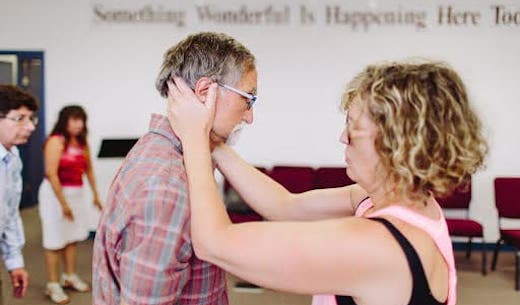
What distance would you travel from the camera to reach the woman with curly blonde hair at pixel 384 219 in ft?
3.03

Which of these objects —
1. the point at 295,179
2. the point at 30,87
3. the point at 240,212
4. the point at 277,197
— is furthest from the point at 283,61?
the point at 277,197

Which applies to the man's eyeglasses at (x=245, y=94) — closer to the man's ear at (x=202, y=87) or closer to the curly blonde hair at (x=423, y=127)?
the man's ear at (x=202, y=87)

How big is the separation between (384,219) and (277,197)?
544 mm

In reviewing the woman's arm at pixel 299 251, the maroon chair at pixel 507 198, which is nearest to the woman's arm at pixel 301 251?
the woman's arm at pixel 299 251

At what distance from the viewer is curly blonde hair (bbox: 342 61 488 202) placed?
931 millimetres

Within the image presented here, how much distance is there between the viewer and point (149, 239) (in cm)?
98

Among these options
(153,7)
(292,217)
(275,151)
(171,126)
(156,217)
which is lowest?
(275,151)

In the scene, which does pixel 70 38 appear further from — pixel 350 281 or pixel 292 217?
pixel 350 281

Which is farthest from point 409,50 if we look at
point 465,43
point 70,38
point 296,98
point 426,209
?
point 426,209

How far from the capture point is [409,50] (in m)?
5.42

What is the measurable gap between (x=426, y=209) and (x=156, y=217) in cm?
56

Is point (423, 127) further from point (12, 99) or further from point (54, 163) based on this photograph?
point (54, 163)

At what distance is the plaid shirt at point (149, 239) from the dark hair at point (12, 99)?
176 centimetres

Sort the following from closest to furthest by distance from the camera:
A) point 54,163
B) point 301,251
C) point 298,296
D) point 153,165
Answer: point 301,251 → point 153,165 → point 54,163 → point 298,296
